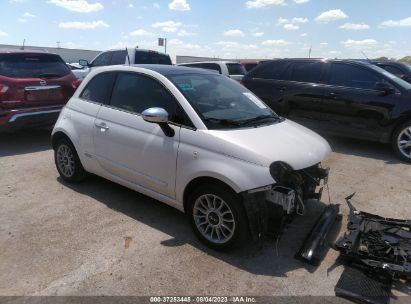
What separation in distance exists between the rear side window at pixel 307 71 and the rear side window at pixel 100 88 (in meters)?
4.45

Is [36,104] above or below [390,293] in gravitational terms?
above

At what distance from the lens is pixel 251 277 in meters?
3.16

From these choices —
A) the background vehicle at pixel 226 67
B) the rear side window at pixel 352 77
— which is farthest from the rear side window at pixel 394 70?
the background vehicle at pixel 226 67

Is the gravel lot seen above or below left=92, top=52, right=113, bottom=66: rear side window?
below

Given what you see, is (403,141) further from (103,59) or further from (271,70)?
(103,59)

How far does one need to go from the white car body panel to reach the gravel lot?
16.3 inches

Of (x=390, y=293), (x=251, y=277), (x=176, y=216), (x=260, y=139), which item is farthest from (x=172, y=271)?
(x=390, y=293)

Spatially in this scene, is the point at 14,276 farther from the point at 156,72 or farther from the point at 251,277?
the point at 156,72

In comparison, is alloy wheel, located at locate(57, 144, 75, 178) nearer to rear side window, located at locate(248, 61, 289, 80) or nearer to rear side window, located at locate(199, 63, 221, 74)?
rear side window, located at locate(248, 61, 289, 80)

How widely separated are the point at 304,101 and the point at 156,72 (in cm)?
427

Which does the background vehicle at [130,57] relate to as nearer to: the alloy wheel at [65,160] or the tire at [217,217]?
the alloy wheel at [65,160]

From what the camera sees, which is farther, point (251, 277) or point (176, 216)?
point (176, 216)

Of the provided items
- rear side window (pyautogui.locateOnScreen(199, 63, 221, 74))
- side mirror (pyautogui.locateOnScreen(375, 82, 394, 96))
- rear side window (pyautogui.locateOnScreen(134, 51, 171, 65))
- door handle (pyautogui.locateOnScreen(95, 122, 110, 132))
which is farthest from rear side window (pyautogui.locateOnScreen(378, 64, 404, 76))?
door handle (pyautogui.locateOnScreen(95, 122, 110, 132))

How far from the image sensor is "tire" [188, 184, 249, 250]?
3248mm
